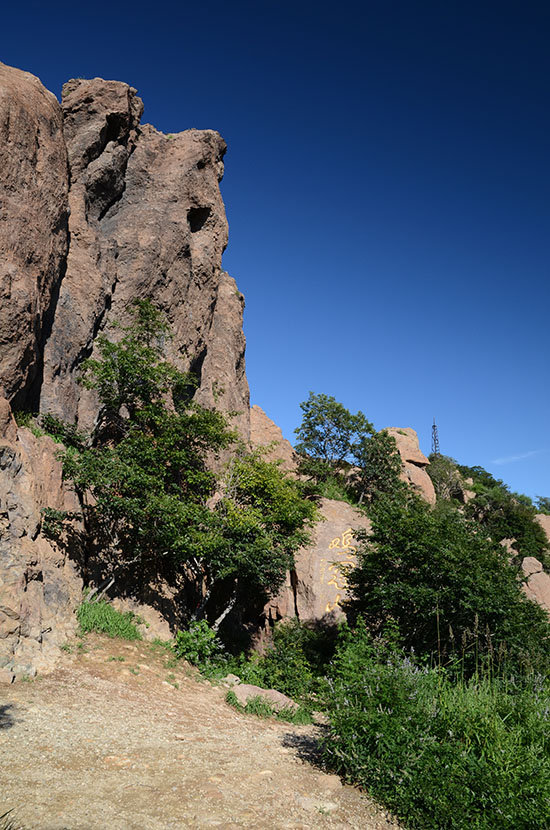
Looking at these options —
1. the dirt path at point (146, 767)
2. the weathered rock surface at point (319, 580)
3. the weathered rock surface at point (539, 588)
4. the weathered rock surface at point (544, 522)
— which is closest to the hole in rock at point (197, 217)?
the weathered rock surface at point (319, 580)

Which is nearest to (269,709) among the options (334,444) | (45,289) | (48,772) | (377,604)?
(377,604)

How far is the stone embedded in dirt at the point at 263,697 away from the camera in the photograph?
10.0m

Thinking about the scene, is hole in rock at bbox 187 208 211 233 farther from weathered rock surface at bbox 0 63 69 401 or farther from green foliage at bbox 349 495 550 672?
green foliage at bbox 349 495 550 672

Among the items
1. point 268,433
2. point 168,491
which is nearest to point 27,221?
point 168,491

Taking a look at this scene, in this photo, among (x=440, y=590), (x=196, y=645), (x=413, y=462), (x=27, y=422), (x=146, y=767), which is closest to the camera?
(x=146, y=767)

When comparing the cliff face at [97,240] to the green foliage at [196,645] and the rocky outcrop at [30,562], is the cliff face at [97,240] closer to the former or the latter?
the rocky outcrop at [30,562]

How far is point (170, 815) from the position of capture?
418 centimetres

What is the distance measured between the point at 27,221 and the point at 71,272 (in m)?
2.73

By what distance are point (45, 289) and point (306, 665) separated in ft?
42.9

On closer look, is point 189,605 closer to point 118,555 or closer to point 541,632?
point 118,555

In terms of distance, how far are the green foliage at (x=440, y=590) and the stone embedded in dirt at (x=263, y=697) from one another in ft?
8.14

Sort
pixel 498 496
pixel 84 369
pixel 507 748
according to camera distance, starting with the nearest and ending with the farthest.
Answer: pixel 507 748
pixel 84 369
pixel 498 496

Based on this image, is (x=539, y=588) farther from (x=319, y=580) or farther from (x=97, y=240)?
(x=97, y=240)

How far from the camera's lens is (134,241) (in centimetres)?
1814
